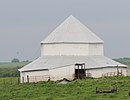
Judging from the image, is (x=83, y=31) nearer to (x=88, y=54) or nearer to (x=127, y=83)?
(x=88, y=54)

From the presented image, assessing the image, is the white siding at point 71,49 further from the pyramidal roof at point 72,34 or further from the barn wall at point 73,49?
the pyramidal roof at point 72,34

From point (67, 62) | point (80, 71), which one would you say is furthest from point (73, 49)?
point (80, 71)

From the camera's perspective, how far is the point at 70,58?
61812 mm

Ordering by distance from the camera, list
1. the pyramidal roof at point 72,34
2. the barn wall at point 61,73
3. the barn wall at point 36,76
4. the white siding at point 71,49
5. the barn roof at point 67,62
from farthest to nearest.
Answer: the pyramidal roof at point 72,34 < the white siding at point 71,49 < the barn roof at point 67,62 < the barn wall at point 36,76 < the barn wall at point 61,73

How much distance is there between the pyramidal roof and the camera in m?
63.5

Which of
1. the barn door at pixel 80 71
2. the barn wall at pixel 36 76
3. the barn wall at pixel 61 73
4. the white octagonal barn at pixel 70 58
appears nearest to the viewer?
the barn wall at pixel 61 73

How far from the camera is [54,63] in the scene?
59.8 m

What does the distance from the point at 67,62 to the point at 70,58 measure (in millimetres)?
2222

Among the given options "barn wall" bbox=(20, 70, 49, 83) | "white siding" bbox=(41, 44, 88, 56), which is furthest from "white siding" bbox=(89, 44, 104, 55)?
"barn wall" bbox=(20, 70, 49, 83)

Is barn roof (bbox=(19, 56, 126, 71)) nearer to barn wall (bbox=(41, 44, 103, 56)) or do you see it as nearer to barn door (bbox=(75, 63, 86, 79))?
barn door (bbox=(75, 63, 86, 79))

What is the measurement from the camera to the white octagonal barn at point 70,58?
57.8 meters

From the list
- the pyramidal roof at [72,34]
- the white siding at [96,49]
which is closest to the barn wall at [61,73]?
the pyramidal roof at [72,34]

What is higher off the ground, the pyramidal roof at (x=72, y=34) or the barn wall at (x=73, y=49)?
the pyramidal roof at (x=72, y=34)

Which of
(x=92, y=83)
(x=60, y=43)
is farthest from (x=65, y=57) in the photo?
(x=92, y=83)
